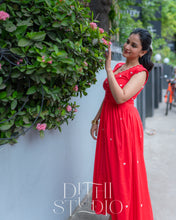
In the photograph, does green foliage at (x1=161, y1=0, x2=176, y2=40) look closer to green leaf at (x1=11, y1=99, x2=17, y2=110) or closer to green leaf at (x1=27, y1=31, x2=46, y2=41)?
green leaf at (x1=27, y1=31, x2=46, y2=41)

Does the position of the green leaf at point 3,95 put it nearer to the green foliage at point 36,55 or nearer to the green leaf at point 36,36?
the green foliage at point 36,55

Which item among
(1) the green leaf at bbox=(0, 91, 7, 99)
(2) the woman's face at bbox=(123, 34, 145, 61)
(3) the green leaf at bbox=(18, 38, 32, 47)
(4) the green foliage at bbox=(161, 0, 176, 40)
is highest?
(4) the green foliage at bbox=(161, 0, 176, 40)

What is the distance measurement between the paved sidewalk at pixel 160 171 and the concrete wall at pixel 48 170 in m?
0.36

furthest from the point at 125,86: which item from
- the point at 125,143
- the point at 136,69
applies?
the point at 125,143

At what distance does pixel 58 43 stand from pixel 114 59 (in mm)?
2796

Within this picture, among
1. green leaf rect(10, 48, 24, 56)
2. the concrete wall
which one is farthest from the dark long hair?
green leaf rect(10, 48, 24, 56)

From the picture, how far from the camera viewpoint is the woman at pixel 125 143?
7.22 feet

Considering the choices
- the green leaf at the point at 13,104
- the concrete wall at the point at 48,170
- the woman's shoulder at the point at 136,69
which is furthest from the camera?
the woman's shoulder at the point at 136,69

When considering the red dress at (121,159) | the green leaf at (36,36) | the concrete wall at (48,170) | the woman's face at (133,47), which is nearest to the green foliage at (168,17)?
the concrete wall at (48,170)

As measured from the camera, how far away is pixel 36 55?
4.76ft

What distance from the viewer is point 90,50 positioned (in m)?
1.94

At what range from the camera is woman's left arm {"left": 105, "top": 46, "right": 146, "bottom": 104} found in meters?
2.04

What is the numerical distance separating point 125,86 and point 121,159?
0.64m

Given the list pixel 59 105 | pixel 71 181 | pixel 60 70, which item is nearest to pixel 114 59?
pixel 71 181
